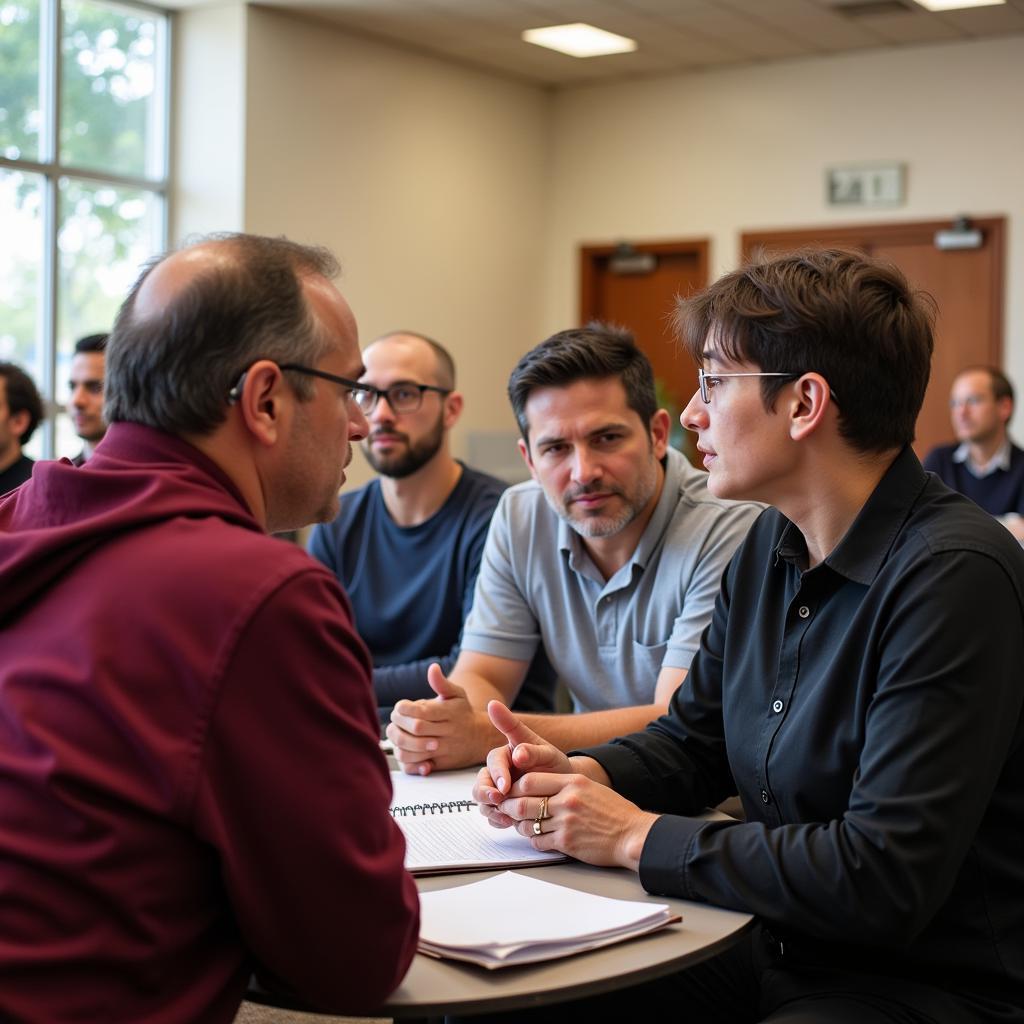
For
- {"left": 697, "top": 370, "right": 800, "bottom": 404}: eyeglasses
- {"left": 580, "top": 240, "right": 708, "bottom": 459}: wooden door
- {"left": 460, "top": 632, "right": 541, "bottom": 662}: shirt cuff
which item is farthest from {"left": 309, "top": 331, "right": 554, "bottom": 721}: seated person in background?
{"left": 580, "top": 240, "right": 708, "bottom": 459}: wooden door

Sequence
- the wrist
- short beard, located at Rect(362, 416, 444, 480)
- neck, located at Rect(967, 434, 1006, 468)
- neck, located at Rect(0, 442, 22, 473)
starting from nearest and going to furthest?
the wrist < short beard, located at Rect(362, 416, 444, 480) < neck, located at Rect(0, 442, 22, 473) < neck, located at Rect(967, 434, 1006, 468)

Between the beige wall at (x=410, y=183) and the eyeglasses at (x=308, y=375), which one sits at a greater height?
the beige wall at (x=410, y=183)

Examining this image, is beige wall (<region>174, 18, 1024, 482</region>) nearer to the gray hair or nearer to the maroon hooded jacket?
the gray hair

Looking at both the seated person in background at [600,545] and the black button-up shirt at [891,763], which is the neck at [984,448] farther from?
the black button-up shirt at [891,763]

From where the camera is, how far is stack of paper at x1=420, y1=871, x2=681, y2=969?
1.36 m

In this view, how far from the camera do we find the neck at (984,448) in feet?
20.8

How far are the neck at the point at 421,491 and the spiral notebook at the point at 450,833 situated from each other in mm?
1460

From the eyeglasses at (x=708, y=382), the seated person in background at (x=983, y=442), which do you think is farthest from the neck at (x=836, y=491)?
the seated person in background at (x=983, y=442)

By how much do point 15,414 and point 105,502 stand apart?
4010 mm

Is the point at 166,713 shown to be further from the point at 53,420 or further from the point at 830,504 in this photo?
the point at 53,420

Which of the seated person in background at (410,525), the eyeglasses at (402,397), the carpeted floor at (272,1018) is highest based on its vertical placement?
the eyeglasses at (402,397)

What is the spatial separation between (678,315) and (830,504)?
0.36 meters

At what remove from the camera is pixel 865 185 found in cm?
781

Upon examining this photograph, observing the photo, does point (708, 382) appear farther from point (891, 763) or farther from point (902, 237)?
point (902, 237)
